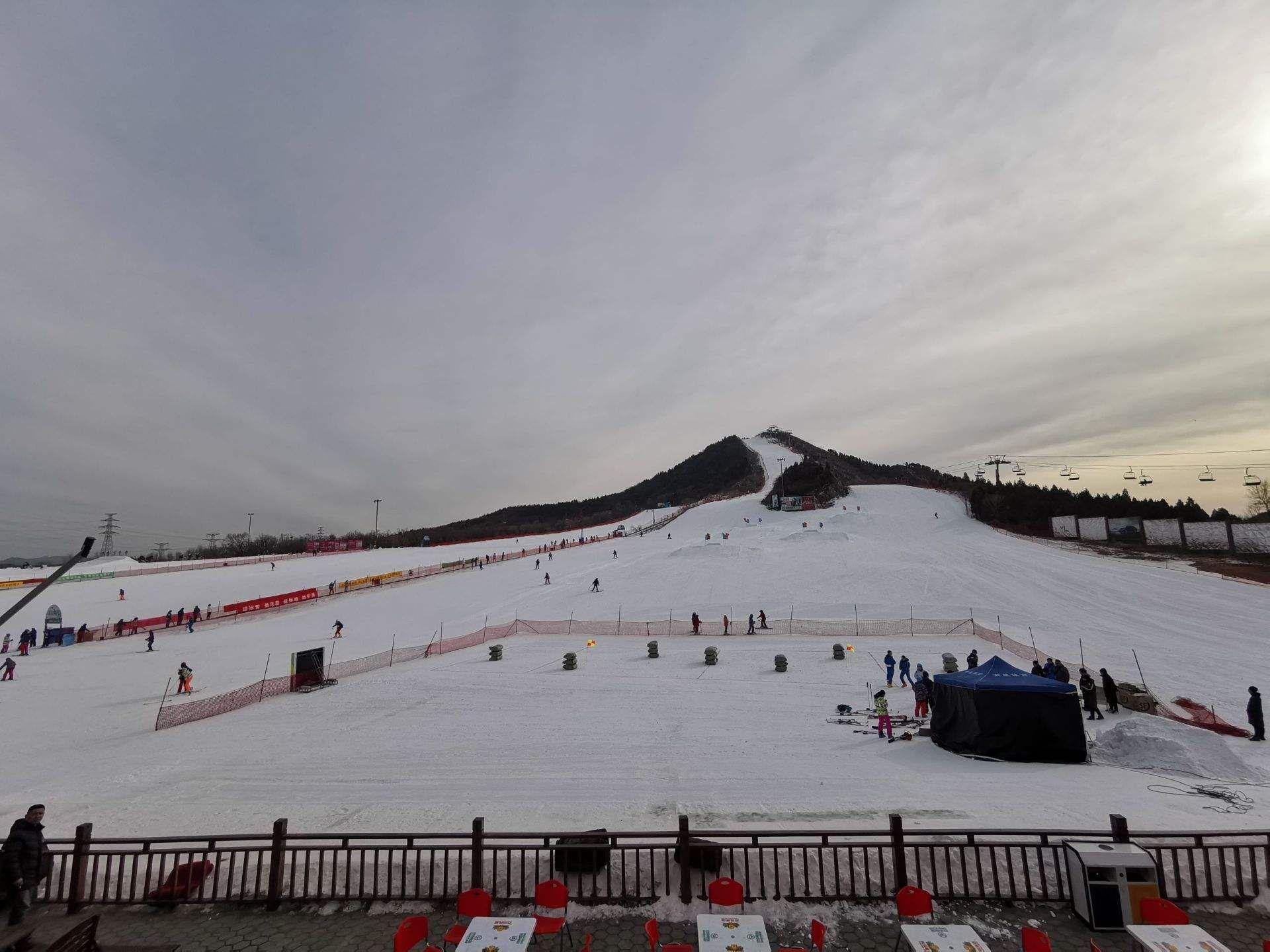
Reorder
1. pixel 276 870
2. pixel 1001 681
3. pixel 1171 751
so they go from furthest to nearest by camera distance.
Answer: pixel 1001 681
pixel 1171 751
pixel 276 870

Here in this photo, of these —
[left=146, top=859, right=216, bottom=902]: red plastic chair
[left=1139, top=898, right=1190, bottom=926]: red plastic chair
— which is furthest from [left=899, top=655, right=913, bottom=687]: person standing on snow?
[left=146, top=859, right=216, bottom=902]: red plastic chair

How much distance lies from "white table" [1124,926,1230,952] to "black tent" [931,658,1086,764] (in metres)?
9.58

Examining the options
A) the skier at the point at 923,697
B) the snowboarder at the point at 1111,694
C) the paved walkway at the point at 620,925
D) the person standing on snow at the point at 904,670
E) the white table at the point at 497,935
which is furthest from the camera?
the person standing on snow at the point at 904,670

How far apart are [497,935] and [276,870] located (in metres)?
4.20

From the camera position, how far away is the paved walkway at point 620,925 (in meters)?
7.46

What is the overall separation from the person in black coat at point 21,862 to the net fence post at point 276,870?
3120 mm

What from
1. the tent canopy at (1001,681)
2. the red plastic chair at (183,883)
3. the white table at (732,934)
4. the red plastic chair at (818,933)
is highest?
the tent canopy at (1001,681)

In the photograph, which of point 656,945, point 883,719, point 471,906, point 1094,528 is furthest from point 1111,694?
point 1094,528

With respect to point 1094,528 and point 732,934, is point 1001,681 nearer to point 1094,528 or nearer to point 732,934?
point 732,934

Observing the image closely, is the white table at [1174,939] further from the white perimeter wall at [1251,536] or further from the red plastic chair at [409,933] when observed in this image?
the white perimeter wall at [1251,536]

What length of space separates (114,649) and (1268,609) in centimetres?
6002

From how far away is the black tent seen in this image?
14734mm

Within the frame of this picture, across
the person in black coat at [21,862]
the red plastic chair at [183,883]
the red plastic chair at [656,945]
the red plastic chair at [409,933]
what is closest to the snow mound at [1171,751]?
the red plastic chair at [656,945]

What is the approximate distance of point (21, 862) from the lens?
808cm
